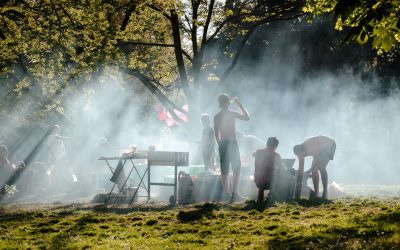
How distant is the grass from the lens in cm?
576

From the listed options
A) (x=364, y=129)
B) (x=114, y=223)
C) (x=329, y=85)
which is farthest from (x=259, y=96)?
(x=114, y=223)

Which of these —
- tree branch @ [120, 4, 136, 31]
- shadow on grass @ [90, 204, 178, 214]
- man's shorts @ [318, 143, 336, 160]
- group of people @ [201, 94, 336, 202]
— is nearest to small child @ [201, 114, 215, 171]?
group of people @ [201, 94, 336, 202]

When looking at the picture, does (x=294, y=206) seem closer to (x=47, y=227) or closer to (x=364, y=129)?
(x=47, y=227)

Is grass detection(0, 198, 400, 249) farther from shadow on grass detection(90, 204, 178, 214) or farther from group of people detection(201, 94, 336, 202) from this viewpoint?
group of people detection(201, 94, 336, 202)

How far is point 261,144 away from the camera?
1523 centimetres

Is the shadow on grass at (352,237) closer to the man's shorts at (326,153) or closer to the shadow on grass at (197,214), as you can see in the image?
the shadow on grass at (197,214)

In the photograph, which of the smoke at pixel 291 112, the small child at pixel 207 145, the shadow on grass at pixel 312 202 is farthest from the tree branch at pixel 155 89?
the shadow on grass at pixel 312 202

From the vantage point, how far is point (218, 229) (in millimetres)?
7051

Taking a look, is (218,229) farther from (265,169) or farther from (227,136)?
(227,136)

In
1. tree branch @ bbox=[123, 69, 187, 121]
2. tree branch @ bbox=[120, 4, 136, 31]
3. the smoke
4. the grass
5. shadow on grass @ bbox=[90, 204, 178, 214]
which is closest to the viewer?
the grass

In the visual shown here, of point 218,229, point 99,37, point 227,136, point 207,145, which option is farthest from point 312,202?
point 99,37

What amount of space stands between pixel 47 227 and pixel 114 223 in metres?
1.04

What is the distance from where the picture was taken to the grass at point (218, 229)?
18.9 ft

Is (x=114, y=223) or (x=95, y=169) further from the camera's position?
(x=95, y=169)
